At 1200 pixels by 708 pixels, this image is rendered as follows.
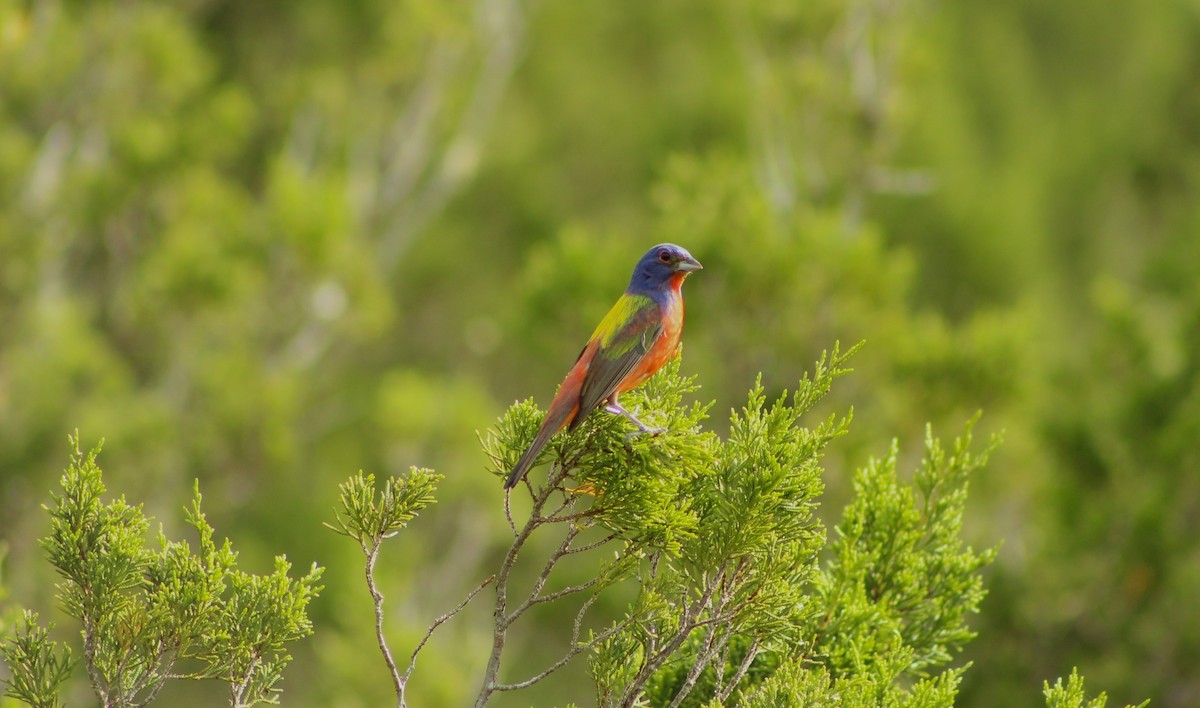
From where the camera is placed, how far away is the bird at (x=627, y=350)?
5.01 metres

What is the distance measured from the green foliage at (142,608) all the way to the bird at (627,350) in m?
1.04

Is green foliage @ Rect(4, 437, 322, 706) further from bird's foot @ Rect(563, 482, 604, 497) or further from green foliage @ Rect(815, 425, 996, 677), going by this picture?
green foliage @ Rect(815, 425, 996, 677)

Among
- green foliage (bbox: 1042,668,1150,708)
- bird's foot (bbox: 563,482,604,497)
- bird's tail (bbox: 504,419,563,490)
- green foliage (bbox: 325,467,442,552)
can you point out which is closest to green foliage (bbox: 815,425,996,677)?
green foliage (bbox: 1042,668,1150,708)

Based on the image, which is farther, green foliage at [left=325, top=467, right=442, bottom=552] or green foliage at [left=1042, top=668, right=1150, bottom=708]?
green foliage at [left=325, top=467, right=442, bottom=552]

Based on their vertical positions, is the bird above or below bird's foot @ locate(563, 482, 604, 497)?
above

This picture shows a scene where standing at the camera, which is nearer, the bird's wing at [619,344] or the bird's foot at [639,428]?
the bird's foot at [639,428]

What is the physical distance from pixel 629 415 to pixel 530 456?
42 centimetres

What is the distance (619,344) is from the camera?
580 centimetres

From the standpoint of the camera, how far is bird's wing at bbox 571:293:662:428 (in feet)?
17.2

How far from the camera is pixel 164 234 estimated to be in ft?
90.2

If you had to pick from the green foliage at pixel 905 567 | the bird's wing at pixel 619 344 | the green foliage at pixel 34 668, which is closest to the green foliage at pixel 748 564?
the green foliage at pixel 905 567

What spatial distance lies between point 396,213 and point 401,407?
819 cm

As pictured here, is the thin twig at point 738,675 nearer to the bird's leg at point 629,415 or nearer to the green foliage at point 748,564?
the green foliage at point 748,564

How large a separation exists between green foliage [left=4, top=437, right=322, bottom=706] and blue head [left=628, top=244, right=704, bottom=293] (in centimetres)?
246
